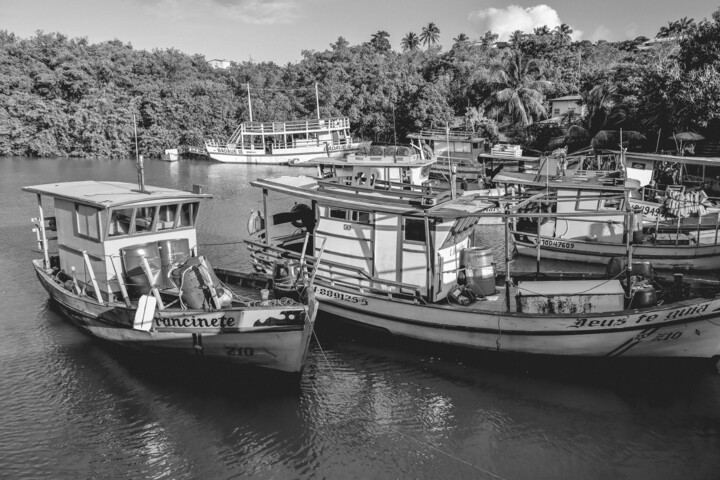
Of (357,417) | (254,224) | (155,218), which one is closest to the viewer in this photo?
(357,417)

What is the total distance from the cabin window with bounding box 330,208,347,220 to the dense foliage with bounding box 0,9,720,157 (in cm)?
3547

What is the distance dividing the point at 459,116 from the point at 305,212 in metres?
46.1

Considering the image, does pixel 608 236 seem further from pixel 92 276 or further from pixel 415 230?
pixel 92 276

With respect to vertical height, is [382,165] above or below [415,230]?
above

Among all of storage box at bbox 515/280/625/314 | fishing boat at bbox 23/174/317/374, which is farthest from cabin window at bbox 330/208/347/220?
storage box at bbox 515/280/625/314

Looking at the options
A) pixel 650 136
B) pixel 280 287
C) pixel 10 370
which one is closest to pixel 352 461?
pixel 280 287

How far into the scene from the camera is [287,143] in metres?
60.7

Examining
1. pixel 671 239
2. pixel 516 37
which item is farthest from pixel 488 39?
pixel 671 239

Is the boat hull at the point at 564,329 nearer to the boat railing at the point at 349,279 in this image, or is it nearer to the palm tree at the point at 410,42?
the boat railing at the point at 349,279

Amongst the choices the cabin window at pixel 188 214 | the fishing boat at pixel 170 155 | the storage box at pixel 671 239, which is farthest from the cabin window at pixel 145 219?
the fishing boat at pixel 170 155

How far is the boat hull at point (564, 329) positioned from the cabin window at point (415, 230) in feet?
5.79

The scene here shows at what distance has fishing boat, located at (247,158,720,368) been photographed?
12016mm

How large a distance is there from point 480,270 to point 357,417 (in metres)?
5.20

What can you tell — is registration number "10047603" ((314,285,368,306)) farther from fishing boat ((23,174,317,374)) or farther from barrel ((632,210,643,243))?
barrel ((632,210,643,243))
